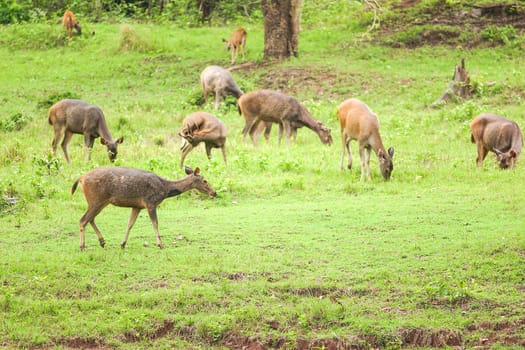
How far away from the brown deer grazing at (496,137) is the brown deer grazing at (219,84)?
813 centimetres

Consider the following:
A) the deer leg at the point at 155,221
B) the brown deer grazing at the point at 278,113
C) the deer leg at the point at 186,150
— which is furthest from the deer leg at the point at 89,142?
the deer leg at the point at 155,221

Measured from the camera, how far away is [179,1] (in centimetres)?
3397

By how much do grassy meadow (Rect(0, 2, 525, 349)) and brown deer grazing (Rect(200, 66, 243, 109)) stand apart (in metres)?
0.34

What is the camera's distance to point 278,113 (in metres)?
19.3

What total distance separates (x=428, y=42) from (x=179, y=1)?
1048cm

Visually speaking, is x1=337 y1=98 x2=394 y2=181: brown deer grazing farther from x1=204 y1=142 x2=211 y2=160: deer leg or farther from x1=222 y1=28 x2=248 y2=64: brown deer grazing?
x1=222 y1=28 x2=248 y2=64: brown deer grazing

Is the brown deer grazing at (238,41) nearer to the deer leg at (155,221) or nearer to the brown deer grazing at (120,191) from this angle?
the brown deer grazing at (120,191)

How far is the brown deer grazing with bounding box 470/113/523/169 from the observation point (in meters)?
15.9

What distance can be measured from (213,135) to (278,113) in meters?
3.45

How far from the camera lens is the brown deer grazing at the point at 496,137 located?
1590 centimetres

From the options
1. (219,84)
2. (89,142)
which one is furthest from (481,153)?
(219,84)

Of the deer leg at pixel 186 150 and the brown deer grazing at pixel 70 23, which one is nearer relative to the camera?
the deer leg at pixel 186 150

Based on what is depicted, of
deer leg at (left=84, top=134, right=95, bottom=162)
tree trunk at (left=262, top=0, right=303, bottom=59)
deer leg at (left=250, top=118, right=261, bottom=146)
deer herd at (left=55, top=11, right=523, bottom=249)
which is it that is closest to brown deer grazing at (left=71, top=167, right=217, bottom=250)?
deer herd at (left=55, top=11, right=523, bottom=249)

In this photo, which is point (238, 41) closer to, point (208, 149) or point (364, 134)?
point (208, 149)
